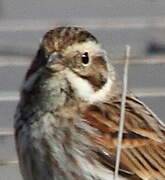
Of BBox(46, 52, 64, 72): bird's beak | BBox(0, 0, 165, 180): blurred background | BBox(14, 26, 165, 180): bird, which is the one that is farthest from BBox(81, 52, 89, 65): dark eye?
BBox(0, 0, 165, 180): blurred background

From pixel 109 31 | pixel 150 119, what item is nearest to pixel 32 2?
pixel 109 31

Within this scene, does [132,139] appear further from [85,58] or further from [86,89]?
[85,58]

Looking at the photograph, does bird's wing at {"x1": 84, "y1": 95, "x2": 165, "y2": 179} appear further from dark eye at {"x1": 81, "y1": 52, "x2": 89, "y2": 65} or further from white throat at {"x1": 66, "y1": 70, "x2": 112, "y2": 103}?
dark eye at {"x1": 81, "y1": 52, "x2": 89, "y2": 65}

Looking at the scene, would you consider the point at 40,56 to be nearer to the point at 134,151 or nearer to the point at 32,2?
the point at 134,151

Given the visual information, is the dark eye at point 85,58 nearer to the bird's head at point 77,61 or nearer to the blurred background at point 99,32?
the bird's head at point 77,61

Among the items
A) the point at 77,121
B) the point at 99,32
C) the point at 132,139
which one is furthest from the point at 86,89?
the point at 99,32

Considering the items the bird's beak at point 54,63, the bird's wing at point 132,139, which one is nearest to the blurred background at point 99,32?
the bird's wing at point 132,139

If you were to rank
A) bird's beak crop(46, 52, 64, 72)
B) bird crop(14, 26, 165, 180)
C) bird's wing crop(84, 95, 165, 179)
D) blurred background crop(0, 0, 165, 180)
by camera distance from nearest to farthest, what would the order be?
bird's beak crop(46, 52, 64, 72) < bird crop(14, 26, 165, 180) < bird's wing crop(84, 95, 165, 179) < blurred background crop(0, 0, 165, 180)
